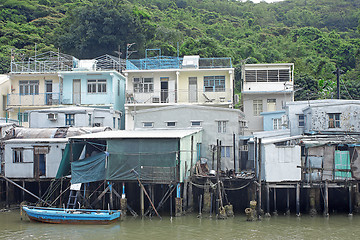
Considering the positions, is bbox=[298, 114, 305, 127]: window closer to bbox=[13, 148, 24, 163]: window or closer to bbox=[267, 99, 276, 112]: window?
bbox=[267, 99, 276, 112]: window

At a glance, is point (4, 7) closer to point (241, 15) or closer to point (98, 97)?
point (98, 97)

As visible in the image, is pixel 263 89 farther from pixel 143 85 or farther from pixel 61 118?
pixel 61 118

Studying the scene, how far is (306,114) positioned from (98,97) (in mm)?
18299

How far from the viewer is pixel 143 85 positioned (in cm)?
4091

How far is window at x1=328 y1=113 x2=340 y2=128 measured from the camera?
2952 centimetres

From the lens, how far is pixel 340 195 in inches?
1086

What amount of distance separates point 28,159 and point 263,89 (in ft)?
72.3

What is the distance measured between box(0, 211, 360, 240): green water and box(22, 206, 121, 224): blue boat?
32cm

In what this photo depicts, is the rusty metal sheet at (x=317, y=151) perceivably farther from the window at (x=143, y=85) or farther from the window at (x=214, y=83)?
the window at (x=143, y=85)

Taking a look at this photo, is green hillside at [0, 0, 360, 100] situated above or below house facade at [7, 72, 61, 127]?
above

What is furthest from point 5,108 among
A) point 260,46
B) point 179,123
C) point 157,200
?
point 260,46

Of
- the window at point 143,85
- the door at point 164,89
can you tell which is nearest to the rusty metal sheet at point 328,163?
the door at point 164,89

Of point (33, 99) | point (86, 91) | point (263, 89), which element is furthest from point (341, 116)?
point (33, 99)

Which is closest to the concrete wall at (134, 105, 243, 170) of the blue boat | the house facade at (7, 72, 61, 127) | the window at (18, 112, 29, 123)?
the blue boat
